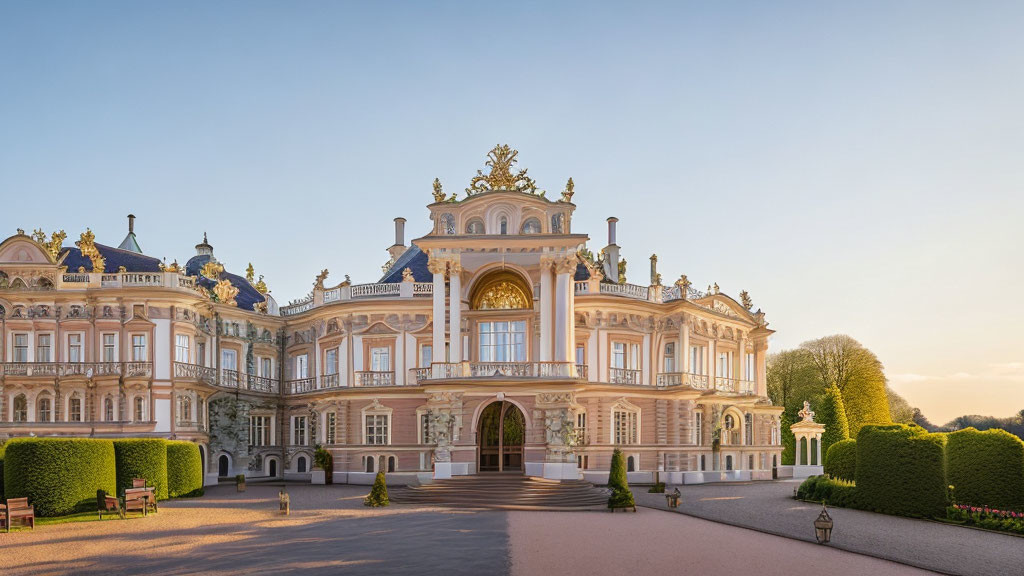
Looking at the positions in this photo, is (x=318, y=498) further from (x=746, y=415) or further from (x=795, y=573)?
(x=746, y=415)

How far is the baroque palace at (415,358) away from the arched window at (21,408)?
10 cm

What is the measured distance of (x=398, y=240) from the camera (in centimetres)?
5359

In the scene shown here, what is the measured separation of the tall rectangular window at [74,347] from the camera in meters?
42.8

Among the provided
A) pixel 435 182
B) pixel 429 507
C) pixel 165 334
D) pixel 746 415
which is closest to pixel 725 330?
pixel 746 415

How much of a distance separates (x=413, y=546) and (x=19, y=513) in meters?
12.5

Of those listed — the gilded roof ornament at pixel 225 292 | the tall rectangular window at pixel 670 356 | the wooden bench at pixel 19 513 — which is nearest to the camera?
the wooden bench at pixel 19 513

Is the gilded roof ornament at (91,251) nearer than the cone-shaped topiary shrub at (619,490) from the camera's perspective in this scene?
No

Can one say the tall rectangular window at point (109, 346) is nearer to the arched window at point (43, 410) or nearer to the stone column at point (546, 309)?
the arched window at point (43, 410)

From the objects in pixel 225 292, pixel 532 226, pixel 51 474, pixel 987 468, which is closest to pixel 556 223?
pixel 532 226

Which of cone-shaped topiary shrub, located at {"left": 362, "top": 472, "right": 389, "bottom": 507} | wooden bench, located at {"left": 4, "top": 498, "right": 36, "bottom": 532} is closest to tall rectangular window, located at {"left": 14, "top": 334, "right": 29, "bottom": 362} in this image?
wooden bench, located at {"left": 4, "top": 498, "right": 36, "bottom": 532}

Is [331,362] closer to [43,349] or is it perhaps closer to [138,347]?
[138,347]

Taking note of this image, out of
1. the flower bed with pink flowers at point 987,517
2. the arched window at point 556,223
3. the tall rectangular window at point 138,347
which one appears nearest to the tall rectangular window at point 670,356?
the arched window at point 556,223

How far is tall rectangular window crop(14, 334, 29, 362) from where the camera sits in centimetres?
4278

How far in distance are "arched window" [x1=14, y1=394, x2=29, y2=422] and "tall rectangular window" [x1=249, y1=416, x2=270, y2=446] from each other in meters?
11.2
